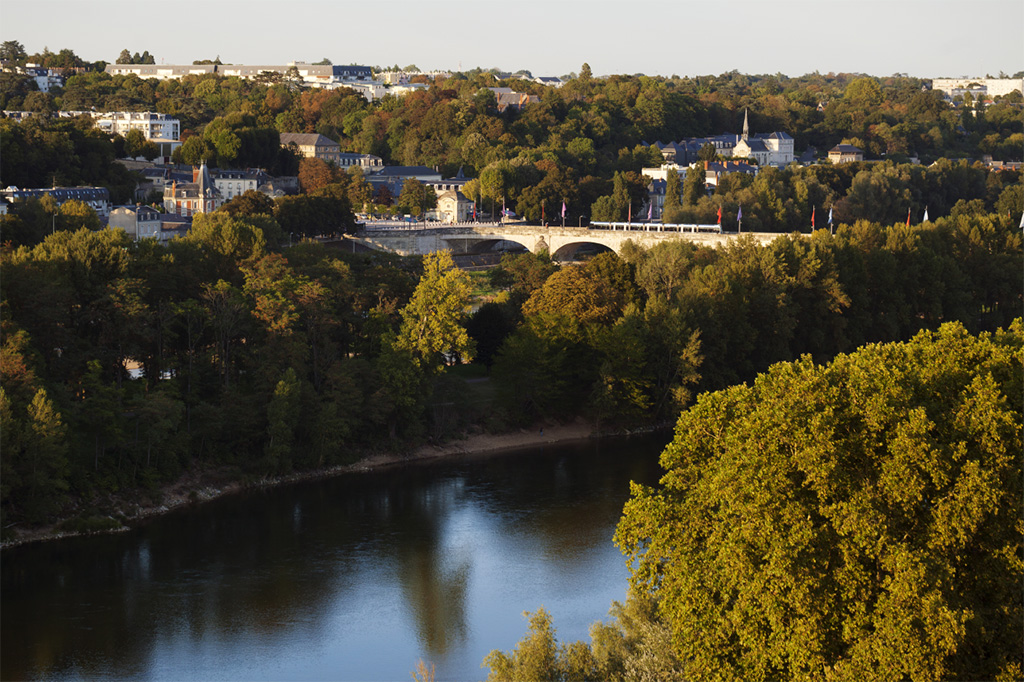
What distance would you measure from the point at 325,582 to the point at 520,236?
43.0 m

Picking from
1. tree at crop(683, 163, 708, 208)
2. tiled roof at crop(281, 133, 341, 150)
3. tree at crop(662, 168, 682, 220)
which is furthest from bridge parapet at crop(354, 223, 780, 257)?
tiled roof at crop(281, 133, 341, 150)

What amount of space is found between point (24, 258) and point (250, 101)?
73691 millimetres

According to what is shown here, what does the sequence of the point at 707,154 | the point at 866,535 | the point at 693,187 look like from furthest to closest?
the point at 707,154 < the point at 693,187 < the point at 866,535

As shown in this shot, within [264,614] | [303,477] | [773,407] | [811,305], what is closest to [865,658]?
[773,407]

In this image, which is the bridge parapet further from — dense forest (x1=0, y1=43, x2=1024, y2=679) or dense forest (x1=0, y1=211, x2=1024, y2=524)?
dense forest (x1=0, y1=211, x2=1024, y2=524)

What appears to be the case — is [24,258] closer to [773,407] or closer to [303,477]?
[303,477]

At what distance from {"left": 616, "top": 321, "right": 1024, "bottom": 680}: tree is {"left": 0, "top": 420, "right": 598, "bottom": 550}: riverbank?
14.4 m

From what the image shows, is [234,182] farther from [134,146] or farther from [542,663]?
[542,663]

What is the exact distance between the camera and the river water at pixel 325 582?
65.3 ft

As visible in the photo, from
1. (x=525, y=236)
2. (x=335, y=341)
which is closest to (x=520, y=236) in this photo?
(x=525, y=236)

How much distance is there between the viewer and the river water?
19.9 meters

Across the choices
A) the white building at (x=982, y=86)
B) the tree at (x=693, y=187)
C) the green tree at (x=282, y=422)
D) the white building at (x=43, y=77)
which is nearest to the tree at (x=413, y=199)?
the tree at (x=693, y=187)

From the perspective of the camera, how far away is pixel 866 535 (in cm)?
1350

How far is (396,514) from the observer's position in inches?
1070
